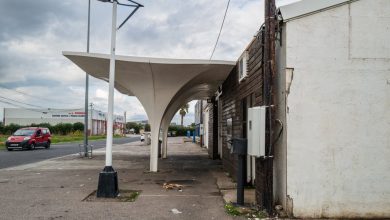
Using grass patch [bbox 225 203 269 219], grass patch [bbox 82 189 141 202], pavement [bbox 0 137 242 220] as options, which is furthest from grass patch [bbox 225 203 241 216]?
grass patch [bbox 82 189 141 202]

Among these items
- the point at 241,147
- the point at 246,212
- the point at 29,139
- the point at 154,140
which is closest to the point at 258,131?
→ the point at 241,147

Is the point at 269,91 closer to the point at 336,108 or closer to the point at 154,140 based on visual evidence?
the point at 336,108

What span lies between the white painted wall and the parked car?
27777 millimetres

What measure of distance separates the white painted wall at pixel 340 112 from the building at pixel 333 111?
2cm

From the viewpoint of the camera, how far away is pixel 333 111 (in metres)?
7.38

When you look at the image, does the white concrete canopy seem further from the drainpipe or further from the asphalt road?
the asphalt road

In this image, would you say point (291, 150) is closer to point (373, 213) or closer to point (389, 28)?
point (373, 213)

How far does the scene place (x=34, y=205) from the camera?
8.50 m

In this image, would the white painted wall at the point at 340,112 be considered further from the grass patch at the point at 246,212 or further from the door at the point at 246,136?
the door at the point at 246,136

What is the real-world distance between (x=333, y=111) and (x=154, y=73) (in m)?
7.59

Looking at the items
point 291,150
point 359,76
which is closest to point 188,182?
point 291,150

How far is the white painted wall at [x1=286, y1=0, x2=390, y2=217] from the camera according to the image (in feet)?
23.9

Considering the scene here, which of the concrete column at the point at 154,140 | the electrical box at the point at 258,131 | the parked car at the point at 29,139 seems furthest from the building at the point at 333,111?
the parked car at the point at 29,139

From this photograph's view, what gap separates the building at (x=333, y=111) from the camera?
729cm
